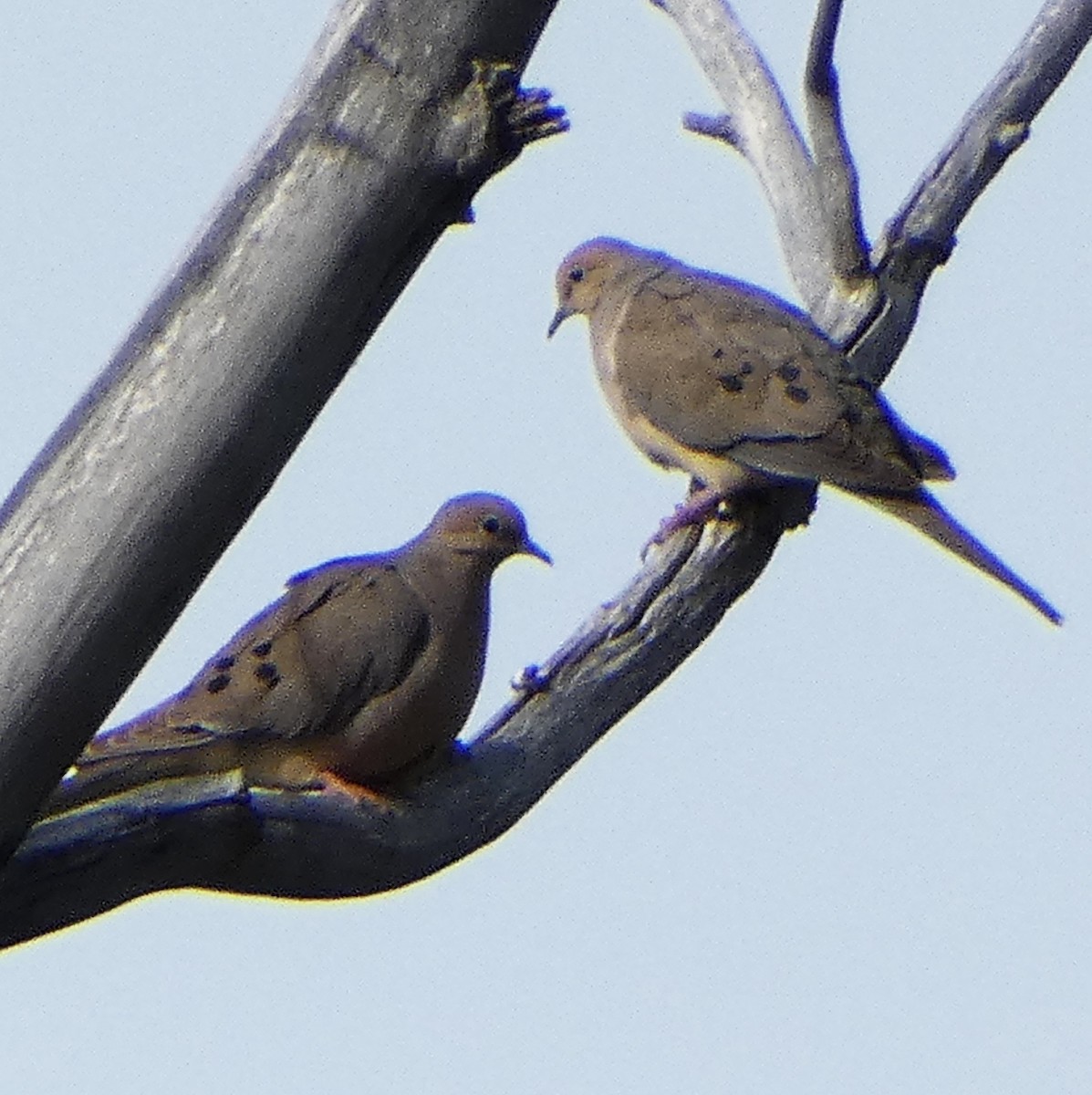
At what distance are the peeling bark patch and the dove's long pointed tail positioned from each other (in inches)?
68.5

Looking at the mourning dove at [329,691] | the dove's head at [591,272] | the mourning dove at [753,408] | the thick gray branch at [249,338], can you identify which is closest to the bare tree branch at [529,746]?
the mourning dove at [753,408]

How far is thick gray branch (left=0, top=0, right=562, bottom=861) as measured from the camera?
2.79m

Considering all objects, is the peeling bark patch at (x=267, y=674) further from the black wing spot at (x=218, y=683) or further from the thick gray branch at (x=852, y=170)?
the thick gray branch at (x=852, y=170)

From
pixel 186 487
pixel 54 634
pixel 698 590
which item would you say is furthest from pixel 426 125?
pixel 698 590

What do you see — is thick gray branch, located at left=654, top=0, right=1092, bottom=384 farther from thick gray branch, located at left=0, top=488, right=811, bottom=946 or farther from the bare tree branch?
thick gray branch, located at left=0, top=488, right=811, bottom=946

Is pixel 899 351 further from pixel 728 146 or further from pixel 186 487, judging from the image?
pixel 186 487

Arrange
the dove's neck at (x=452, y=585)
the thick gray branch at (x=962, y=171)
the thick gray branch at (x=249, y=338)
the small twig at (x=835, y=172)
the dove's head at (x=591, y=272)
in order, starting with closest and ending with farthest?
the thick gray branch at (x=249, y=338)
the dove's neck at (x=452, y=585)
the small twig at (x=835, y=172)
the thick gray branch at (x=962, y=171)
the dove's head at (x=591, y=272)

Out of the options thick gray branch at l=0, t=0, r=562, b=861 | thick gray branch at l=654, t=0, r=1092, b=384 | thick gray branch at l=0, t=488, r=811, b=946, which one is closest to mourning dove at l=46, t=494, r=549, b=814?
thick gray branch at l=0, t=488, r=811, b=946

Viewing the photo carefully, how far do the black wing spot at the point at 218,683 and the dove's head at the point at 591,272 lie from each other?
259 centimetres

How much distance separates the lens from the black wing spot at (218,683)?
5051mm

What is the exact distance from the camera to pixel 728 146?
619cm

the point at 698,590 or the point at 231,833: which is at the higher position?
the point at 698,590

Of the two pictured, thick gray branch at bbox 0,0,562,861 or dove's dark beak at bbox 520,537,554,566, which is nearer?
thick gray branch at bbox 0,0,562,861

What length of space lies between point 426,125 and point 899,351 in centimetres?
334
